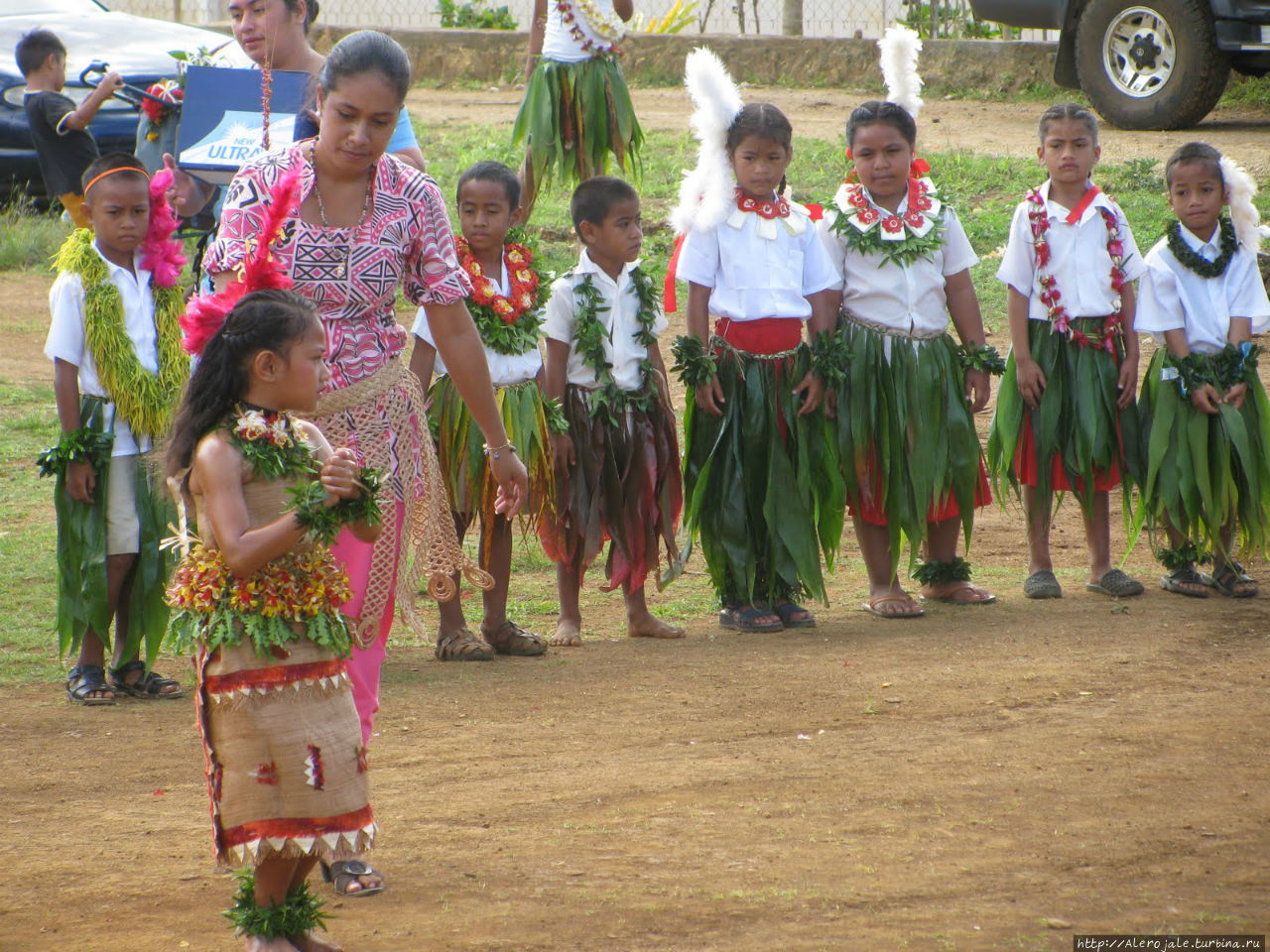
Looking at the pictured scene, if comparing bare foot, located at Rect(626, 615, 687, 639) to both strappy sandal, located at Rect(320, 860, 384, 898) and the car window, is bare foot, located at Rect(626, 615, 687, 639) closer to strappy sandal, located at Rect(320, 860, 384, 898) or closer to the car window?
strappy sandal, located at Rect(320, 860, 384, 898)

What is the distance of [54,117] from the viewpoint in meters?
8.40

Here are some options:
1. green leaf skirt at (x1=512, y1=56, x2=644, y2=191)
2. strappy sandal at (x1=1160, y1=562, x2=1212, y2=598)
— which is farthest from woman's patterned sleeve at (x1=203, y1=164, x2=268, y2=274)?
green leaf skirt at (x1=512, y1=56, x2=644, y2=191)

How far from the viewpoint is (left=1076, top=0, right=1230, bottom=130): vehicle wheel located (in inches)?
423

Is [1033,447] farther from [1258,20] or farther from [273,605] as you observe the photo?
[1258,20]

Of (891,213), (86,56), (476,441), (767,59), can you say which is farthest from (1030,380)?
(767,59)

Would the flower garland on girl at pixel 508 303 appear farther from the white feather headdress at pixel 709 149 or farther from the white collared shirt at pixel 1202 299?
the white collared shirt at pixel 1202 299

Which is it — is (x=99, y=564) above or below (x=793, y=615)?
above

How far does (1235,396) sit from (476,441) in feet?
9.29

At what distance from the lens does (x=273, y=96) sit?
508 centimetres

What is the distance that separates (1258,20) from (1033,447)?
6.00 meters

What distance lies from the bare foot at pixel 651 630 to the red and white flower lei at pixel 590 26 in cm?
306

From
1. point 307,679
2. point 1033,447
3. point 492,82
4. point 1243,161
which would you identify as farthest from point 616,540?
point 492,82

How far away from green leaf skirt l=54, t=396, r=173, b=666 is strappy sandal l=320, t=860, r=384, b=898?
1.79 meters

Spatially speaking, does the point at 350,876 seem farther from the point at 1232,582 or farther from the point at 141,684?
the point at 1232,582
